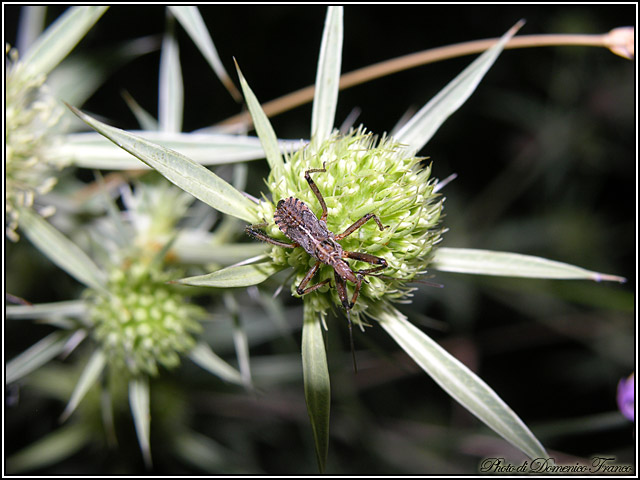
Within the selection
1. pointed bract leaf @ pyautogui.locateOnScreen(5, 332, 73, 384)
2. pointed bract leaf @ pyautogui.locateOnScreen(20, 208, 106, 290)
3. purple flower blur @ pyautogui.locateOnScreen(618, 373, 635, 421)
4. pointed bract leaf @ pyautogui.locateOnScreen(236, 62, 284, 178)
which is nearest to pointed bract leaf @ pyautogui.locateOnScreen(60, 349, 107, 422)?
pointed bract leaf @ pyautogui.locateOnScreen(5, 332, 73, 384)

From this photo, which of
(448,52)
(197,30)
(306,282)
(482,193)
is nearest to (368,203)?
(306,282)

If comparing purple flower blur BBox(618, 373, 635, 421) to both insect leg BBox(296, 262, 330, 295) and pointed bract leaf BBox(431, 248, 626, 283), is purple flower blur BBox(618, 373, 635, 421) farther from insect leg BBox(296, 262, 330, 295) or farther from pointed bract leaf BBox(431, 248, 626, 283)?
insect leg BBox(296, 262, 330, 295)

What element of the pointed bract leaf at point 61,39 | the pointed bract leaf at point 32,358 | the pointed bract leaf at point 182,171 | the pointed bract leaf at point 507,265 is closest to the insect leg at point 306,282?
the pointed bract leaf at point 182,171

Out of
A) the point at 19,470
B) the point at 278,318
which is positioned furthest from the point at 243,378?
the point at 19,470

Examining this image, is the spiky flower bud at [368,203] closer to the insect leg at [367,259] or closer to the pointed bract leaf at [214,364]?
the insect leg at [367,259]

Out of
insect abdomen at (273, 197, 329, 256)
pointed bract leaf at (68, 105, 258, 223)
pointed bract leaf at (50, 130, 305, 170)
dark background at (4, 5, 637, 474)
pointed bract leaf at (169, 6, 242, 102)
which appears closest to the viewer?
pointed bract leaf at (68, 105, 258, 223)

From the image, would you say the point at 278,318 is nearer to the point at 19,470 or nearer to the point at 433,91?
the point at 19,470
